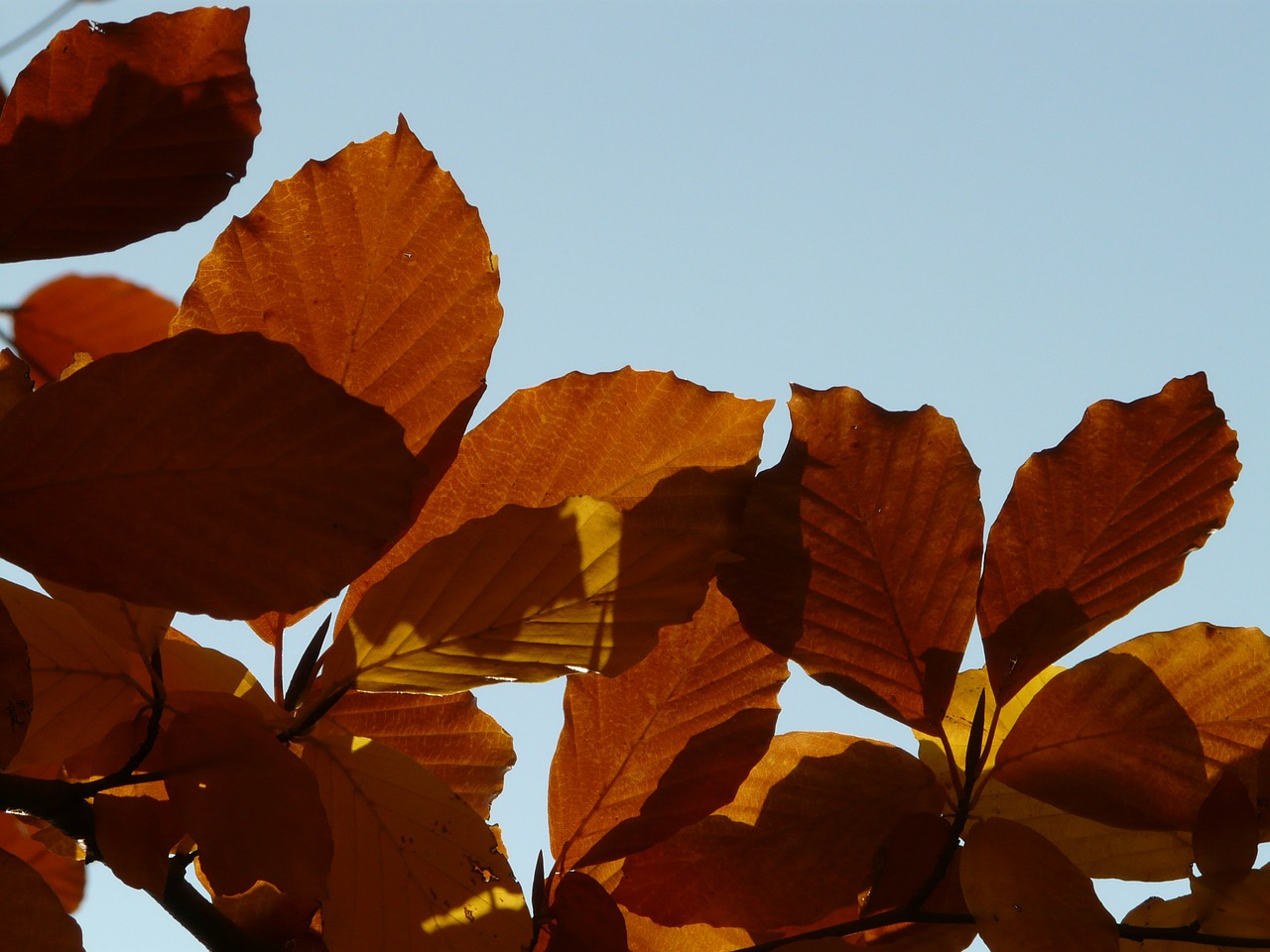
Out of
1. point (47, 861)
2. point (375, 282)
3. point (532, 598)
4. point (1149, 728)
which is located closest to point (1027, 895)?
point (1149, 728)

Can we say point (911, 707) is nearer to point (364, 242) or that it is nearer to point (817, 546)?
point (817, 546)

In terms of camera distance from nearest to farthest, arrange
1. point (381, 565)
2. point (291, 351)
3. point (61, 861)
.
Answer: point (291, 351), point (381, 565), point (61, 861)

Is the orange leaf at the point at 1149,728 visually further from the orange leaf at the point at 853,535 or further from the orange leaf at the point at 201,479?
the orange leaf at the point at 201,479

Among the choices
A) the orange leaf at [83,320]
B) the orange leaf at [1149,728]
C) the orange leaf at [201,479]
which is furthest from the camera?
the orange leaf at [83,320]

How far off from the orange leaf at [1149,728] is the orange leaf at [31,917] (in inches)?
11.6

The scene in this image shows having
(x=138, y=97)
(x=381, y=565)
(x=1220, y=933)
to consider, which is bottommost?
(x=1220, y=933)

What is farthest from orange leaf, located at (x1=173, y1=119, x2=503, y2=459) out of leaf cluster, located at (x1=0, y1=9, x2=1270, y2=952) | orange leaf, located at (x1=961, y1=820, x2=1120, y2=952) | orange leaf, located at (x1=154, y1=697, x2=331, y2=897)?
orange leaf, located at (x1=961, y1=820, x2=1120, y2=952)

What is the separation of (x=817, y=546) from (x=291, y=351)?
184 mm

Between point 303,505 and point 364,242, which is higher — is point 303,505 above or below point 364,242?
below

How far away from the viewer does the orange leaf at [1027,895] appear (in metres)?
0.37

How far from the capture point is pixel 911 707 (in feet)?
1.36

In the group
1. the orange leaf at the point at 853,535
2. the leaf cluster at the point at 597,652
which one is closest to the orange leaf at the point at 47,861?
the leaf cluster at the point at 597,652

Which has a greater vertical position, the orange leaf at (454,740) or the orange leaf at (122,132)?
the orange leaf at (122,132)

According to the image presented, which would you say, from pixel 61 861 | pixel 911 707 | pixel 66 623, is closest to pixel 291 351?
pixel 66 623
